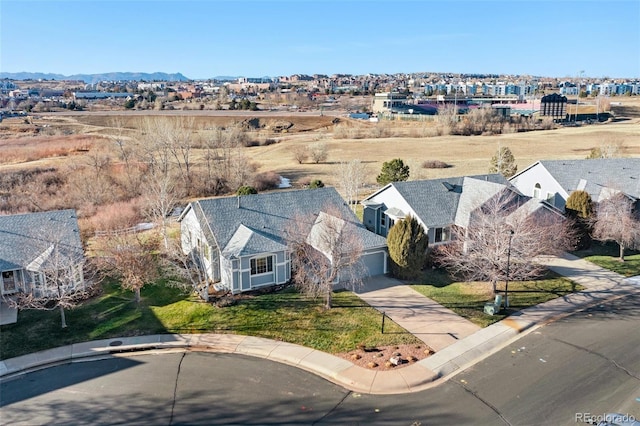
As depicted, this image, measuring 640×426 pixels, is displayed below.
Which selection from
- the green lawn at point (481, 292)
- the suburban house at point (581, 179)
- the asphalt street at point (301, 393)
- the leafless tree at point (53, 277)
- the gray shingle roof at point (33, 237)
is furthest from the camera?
the suburban house at point (581, 179)

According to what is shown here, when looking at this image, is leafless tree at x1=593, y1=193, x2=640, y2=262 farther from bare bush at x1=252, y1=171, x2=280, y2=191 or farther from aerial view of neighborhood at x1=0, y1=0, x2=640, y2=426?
bare bush at x1=252, y1=171, x2=280, y2=191

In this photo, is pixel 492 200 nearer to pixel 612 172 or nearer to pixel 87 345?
pixel 612 172

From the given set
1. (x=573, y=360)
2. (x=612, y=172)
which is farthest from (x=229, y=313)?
(x=612, y=172)

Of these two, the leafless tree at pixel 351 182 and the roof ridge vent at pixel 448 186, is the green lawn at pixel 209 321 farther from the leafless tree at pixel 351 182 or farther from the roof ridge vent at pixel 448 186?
the leafless tree at pixel 351 182

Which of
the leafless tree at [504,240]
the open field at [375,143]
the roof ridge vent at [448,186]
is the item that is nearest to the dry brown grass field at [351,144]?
the open field at [375,143]

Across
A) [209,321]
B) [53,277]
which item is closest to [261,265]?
[209,321]

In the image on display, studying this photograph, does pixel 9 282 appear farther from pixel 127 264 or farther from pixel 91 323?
pixel 127 264
